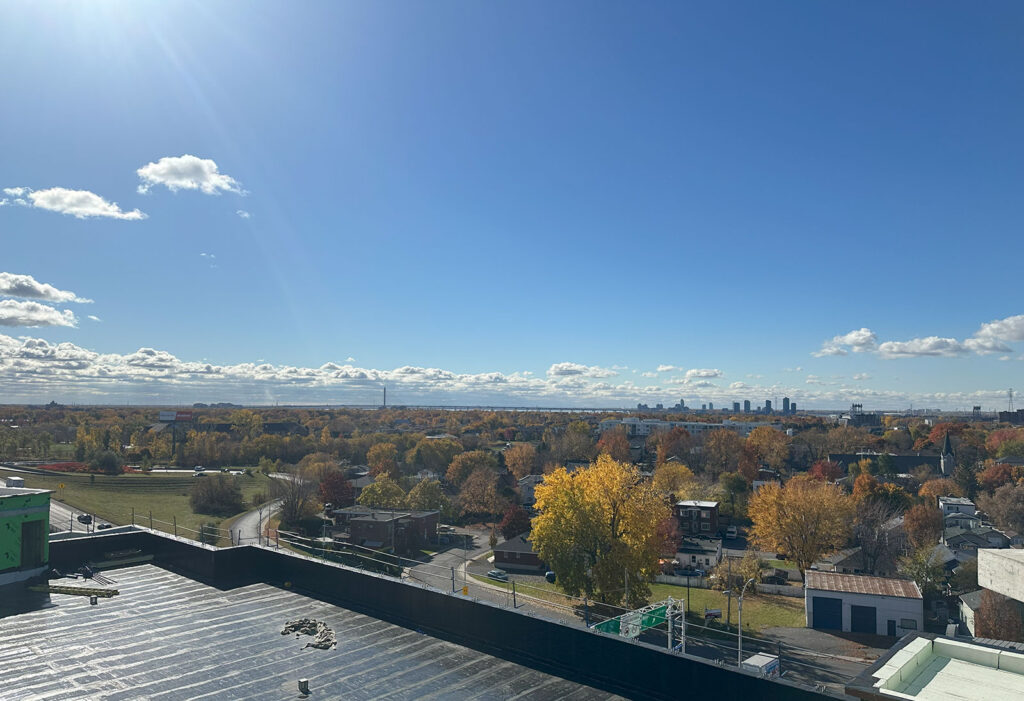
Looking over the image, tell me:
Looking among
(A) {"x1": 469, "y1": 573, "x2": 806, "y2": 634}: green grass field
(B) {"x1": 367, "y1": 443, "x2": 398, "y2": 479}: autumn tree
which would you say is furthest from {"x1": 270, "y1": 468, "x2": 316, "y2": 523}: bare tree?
(A) {"x1": 469, "y1": 573, "x2": 806, "y2": 634}: green grass field

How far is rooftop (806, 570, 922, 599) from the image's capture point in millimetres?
38812

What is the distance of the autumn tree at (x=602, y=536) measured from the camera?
37.8 m

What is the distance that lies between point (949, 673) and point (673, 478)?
246ft

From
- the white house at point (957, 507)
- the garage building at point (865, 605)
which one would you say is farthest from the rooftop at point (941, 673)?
the white house at point (957, 507)

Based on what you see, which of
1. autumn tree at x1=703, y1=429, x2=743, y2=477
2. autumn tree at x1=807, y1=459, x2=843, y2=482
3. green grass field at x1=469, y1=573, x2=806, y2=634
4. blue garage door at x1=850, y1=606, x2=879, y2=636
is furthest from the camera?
autumn tree at x1=703, y1=429, x2=743, y2=477

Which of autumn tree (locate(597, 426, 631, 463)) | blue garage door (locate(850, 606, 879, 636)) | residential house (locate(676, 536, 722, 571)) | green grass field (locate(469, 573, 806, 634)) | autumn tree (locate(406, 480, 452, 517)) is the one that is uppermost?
autumn tree (locate(597, 426, 631, 463))

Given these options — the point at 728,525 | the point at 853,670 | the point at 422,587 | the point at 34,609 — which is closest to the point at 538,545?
the point at 853,670

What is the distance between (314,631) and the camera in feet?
49.4

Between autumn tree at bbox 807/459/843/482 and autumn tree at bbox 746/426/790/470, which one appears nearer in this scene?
autumn tree at bbox 807/459/843/482

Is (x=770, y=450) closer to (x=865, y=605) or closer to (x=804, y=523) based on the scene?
(x=804, y=523)

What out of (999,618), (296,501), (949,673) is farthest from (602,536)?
(296,501)

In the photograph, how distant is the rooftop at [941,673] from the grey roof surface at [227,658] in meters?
4.86

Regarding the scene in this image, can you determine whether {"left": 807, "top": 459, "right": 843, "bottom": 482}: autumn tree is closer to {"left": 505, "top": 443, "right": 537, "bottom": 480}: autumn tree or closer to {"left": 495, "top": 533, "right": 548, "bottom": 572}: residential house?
{"left": 505, "top": 443, "right": 537, "bottom": 480}: autumn tree

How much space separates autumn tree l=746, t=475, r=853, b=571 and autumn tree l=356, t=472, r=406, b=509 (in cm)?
3904
